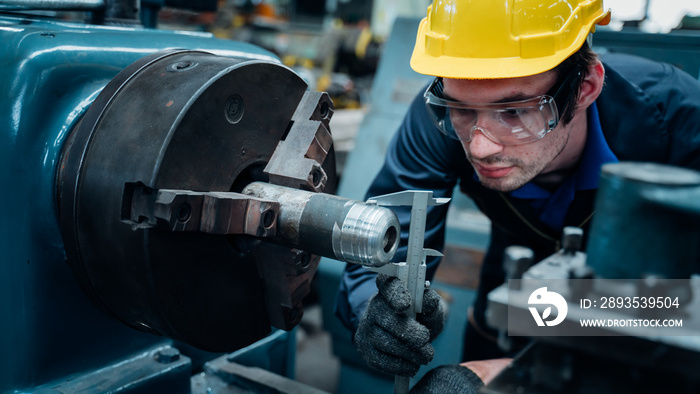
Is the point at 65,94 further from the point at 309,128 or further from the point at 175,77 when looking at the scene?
the point at 309,128

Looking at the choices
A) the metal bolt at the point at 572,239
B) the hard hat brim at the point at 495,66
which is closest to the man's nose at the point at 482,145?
the hard hat brim at the point at 495,66

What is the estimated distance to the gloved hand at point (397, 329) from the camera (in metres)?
0.82

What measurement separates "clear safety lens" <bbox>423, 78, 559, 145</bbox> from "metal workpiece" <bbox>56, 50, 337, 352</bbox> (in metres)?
0.34

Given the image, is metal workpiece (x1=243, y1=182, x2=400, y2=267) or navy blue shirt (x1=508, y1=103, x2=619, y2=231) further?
navy blue shirt (x1=508, y1=103, x2=619, y2=231)

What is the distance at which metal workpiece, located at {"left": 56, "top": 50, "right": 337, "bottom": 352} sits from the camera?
67 centimetres

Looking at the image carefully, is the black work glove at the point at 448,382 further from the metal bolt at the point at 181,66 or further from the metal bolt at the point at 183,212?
the metal bolt at the point at 181,66

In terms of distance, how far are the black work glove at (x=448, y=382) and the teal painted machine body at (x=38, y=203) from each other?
51 centimetres

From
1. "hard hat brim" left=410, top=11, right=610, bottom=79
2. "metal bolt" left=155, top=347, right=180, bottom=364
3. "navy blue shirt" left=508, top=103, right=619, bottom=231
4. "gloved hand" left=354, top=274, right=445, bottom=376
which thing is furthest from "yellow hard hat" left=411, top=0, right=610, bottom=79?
"metal bolt" left=155, top=347, right=180, bottom=364

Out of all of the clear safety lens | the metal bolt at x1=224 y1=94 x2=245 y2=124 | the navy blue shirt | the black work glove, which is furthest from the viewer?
the navy blue shirt

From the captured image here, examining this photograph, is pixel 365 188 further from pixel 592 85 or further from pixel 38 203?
pixel 38 203

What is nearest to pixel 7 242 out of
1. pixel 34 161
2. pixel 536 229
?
pixel 34 161

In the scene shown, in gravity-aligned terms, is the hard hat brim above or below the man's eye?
above

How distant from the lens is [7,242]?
2.54 ft

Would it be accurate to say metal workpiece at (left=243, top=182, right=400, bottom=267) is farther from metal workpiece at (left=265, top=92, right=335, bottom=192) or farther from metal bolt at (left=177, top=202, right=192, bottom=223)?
metal bolt at (left=177, top=202, right=192, bottom=223)
